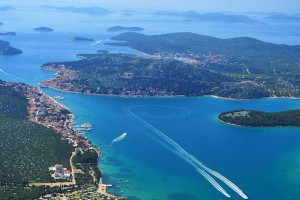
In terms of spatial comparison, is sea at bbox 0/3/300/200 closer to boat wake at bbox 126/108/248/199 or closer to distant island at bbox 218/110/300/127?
boat wake at bbox 126/108/248/199

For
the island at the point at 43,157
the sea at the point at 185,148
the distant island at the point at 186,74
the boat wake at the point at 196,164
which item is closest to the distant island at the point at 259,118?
the sea at the point at 185,148

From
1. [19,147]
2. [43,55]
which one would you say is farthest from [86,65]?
[19,147]

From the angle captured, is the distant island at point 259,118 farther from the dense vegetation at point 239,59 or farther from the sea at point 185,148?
the dense vegetation at point 239,59

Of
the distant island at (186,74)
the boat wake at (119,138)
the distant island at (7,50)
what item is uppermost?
the distant island at (186,74)

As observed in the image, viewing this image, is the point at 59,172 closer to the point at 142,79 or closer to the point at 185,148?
the point at 185,148

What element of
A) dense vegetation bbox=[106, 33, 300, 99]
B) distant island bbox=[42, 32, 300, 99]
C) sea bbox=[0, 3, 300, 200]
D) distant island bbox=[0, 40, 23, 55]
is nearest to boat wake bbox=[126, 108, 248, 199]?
sea bbox=[0, 3, 300, 200]

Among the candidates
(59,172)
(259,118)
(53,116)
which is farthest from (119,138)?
(259,118)

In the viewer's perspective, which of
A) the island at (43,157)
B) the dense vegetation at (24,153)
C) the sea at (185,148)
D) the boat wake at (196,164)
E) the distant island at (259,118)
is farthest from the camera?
the distant island at (259,118)

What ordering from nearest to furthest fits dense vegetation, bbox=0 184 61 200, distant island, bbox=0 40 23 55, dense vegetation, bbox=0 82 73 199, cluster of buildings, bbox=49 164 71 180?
1. dense vegetation, bbox=0 184 61 200
2. dense vegetation, bbox=0 82 73 199
3. cluster of buildings, bbox=49 164 71 180
4. distant island, bbox=0 40 23 55

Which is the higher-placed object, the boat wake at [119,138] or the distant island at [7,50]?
the distant island at [7,50]
